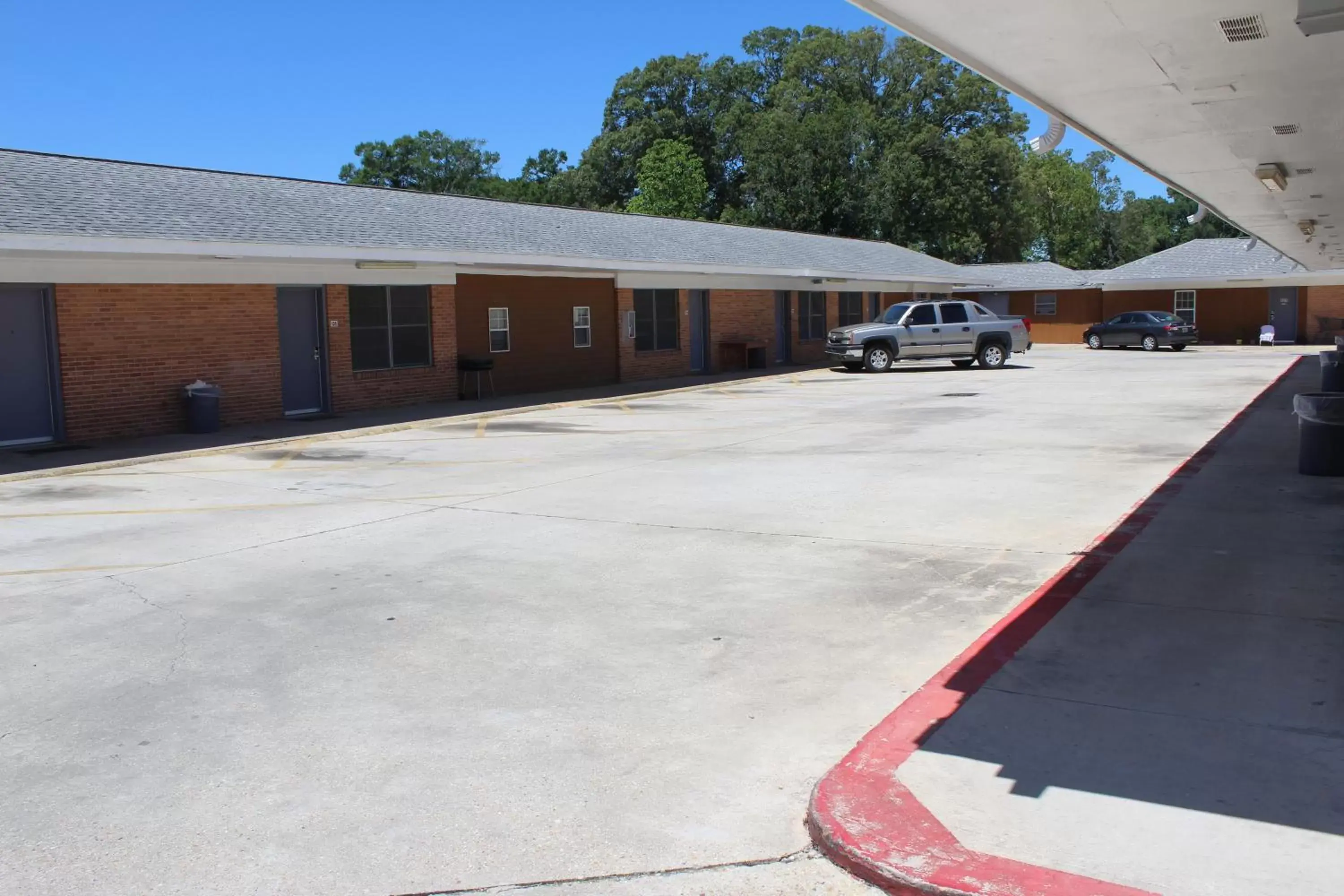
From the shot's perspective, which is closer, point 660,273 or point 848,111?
point 660,273

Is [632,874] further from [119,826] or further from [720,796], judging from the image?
[119,826]

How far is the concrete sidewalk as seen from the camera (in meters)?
4.05

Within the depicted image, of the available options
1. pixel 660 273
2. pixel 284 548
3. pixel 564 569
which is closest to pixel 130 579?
pixel 284 548

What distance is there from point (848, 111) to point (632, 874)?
70.5 metres

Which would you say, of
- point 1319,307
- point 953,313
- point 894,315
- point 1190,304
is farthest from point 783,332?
point 1319,307

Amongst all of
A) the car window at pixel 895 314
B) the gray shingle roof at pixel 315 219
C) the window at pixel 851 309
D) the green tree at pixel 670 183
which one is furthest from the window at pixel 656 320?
the green tree at pixel 670 183

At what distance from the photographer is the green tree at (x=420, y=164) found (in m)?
90.6

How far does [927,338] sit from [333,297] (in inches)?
692

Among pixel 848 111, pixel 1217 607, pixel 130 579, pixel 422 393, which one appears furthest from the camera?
pixel 848 111

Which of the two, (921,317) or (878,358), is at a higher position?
(921,317)

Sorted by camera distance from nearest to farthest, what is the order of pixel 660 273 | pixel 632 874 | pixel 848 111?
pixel 632 874 < pixel 660 273 < pixel 848 111

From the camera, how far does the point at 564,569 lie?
884cm

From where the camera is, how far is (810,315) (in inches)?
1513

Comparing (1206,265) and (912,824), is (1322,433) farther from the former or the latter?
(1206,265)
